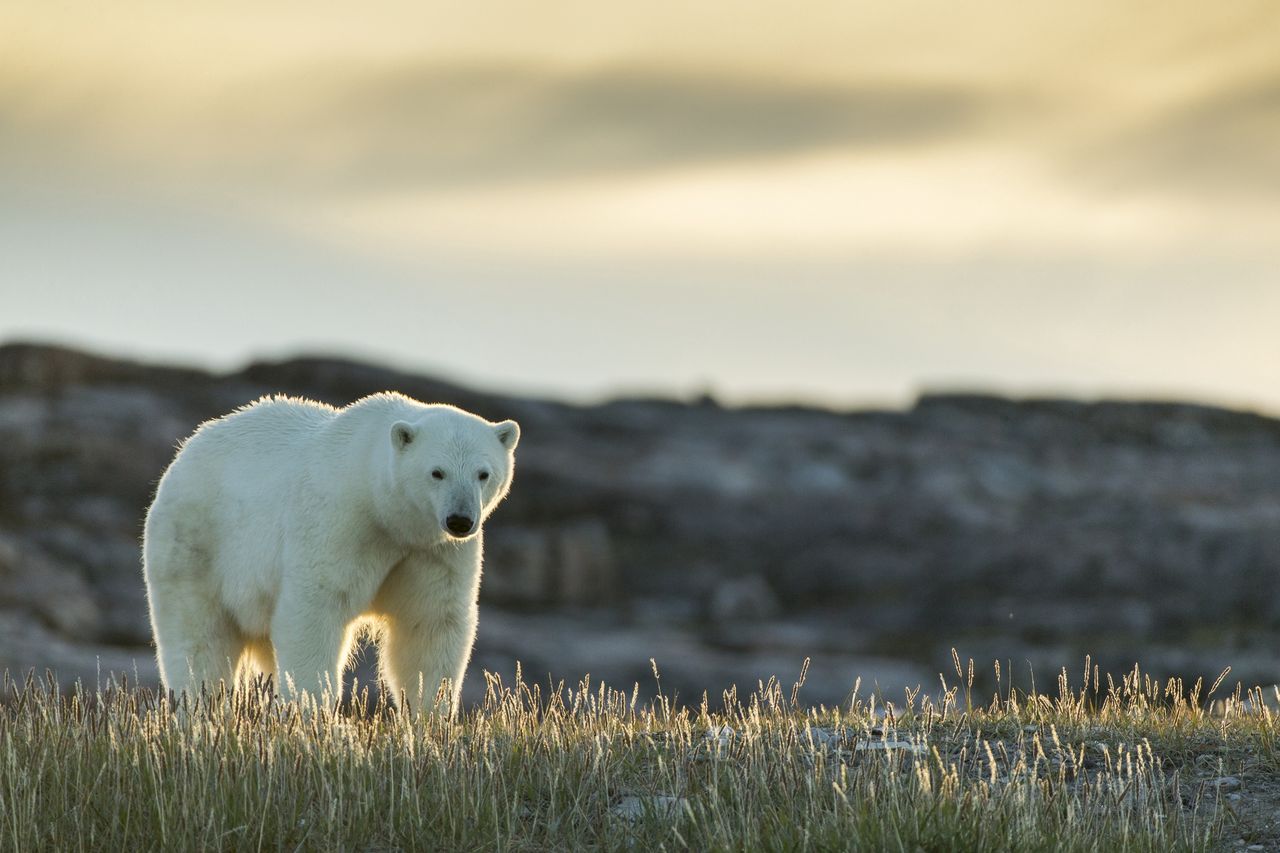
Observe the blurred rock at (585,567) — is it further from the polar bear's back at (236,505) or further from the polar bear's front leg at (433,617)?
the polar bear's front leg at (433,617)

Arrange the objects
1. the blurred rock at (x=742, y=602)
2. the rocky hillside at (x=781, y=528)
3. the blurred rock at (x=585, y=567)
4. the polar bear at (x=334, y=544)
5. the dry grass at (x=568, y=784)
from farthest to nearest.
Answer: the blurred rock at (x=742, y=602) → the blurred rock at (x=585, y=567) → the rocky hillside at (x=781, y=528) → the polar bear at (x=334, y=544) → the dry grass at (x=568, y=784)

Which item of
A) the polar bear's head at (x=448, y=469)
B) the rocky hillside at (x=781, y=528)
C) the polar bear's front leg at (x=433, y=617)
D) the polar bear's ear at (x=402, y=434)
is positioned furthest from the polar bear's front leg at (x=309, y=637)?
the rocky hillside at (x=781, y=528)

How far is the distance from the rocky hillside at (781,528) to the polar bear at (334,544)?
66.9 ft

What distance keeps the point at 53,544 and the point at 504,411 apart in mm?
21946

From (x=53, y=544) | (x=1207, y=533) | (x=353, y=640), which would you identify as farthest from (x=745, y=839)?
(x=1207, y=533)

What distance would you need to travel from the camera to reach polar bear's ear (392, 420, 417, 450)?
930 cm

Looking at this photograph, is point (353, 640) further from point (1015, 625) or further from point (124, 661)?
point (1015, 625)

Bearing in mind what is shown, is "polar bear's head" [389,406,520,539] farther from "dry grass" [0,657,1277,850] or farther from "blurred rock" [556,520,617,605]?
"blurred rock" [556,520,617,605]

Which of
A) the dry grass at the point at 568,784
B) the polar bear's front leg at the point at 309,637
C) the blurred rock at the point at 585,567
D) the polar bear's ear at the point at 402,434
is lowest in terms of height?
the blurred rock at the point at 585,567

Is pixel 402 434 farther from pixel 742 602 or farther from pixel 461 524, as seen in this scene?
pixel 742 602

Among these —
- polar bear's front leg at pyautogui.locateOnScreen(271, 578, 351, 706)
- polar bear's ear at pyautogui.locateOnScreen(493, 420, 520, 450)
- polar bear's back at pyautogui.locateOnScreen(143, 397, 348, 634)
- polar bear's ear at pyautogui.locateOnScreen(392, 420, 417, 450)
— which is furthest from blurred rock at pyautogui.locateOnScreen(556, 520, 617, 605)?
polar bear's ear at pyautogui.locateOnScreen(392, 420, 417, 450)

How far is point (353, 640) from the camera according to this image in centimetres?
1016

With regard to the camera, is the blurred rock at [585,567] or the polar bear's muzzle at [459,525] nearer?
the polar bear's muzzle at [459,525]

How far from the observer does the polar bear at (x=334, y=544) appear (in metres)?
9.27
